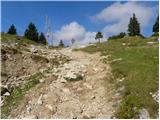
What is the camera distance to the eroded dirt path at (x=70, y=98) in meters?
19.0

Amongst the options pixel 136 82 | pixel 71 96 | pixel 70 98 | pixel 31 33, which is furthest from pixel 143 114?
pixel 31 33

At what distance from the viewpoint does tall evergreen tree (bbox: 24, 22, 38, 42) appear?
A: 3664 inches

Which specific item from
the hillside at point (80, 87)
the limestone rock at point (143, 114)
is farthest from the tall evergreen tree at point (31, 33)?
the limestone rock at point (143, 114)

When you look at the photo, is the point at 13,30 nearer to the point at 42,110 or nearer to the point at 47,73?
the point at 47,73

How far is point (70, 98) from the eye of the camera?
21.0m

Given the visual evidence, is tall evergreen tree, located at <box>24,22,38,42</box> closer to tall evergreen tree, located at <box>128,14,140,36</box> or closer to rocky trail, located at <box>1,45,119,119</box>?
tall evergreen tree, located at <box>128,14,140,36</box>

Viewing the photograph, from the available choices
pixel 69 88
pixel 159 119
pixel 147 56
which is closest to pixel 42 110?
pixel 69 88

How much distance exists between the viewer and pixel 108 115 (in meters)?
18.2

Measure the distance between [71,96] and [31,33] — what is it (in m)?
74.1

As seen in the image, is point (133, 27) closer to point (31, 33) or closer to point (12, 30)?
point (31, 33)

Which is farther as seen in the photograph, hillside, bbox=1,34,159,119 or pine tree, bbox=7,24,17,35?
pine tree, bbox=7,24,17,35

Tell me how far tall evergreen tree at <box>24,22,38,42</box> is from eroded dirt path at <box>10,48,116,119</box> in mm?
67954

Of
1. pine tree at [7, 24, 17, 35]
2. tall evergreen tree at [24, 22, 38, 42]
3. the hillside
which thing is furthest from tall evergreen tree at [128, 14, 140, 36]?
the hillside

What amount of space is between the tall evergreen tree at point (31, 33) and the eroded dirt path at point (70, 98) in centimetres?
6795
